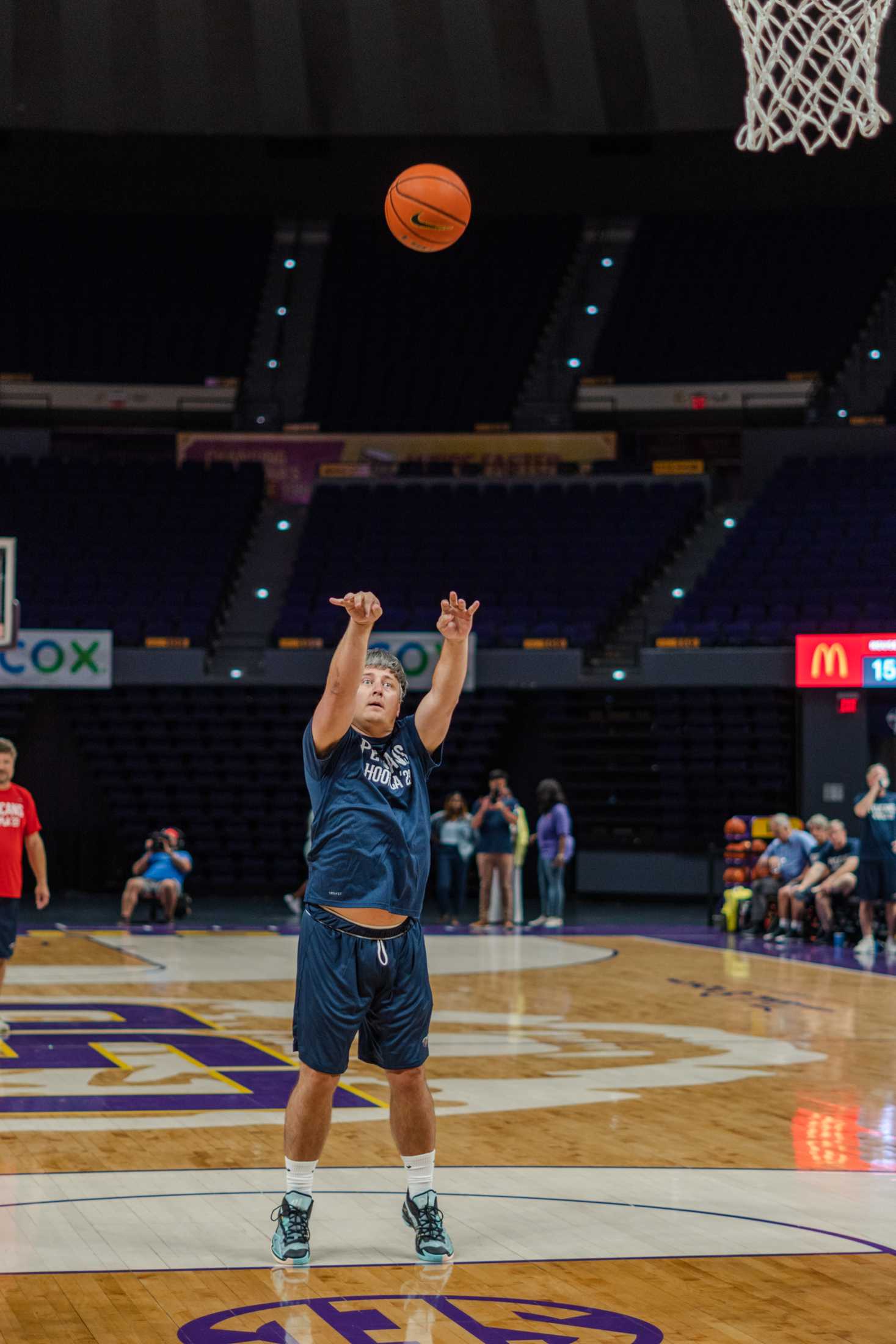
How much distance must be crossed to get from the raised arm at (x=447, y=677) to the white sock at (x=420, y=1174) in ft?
4.20

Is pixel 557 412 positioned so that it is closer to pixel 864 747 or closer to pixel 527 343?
pixel 527 343

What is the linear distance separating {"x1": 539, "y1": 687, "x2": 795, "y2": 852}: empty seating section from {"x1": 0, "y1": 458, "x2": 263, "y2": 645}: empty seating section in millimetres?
5735

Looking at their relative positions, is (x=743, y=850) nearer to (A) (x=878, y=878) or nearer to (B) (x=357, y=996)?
(A) (x=878, y=878)

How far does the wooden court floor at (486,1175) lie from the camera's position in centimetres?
430

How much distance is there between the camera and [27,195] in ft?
95.0

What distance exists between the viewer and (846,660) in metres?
21.1

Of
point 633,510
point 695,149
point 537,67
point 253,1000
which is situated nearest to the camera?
point 253,1000

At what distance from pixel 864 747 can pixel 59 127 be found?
1505 centimetres

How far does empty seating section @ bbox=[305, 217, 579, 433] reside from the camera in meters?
28.9

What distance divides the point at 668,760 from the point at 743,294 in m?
10.8

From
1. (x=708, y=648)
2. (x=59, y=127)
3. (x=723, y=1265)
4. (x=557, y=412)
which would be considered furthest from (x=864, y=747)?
(x=723, y=1265)

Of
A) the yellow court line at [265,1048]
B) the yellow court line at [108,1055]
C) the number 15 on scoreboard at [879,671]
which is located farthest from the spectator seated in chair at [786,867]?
the yellow court line at [108,1055]

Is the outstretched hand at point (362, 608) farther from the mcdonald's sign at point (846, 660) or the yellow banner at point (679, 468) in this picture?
the yellow banner at point (679, 468)

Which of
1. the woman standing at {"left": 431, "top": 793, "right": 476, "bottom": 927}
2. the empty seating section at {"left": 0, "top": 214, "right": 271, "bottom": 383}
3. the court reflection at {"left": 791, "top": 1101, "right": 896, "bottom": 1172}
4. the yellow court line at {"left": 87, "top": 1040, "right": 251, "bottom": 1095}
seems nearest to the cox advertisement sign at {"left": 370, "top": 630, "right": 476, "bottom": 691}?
the woman standing at {"left": 431, "top": 793, "right": 476, "bottom": 927}
